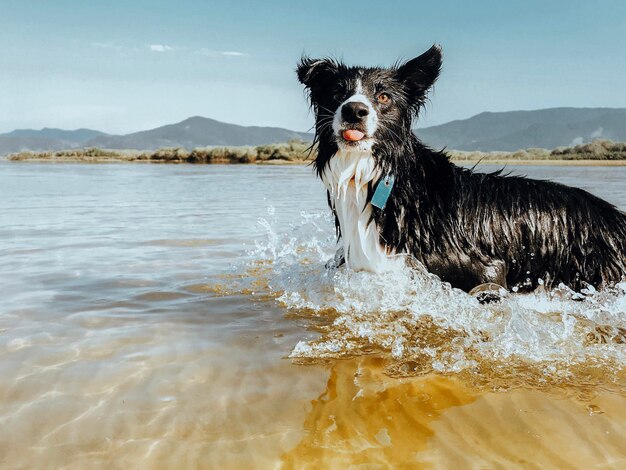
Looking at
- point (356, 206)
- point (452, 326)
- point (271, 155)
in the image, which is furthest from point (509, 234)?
point (271, 155)

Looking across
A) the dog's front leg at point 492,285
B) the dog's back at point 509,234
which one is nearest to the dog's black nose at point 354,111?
the dog's back at point 509,234

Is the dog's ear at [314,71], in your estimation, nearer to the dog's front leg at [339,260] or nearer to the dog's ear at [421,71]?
the dog's ear at [421,71]

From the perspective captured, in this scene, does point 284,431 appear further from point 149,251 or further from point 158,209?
point 158,209

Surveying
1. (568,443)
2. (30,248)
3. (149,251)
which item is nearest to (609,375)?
(568,443)

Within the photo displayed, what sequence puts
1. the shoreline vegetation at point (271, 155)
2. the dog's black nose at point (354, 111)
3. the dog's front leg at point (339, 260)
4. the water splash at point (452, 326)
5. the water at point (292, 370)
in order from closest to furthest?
the water at point (292, 370) → the water splash at point (452, 326) → the dog's black nose at point (354, 111) → the dog's front leg at point (339, 260) → the shoreline vegetation at point (271, 155)

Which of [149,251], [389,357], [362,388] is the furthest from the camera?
[149,251]

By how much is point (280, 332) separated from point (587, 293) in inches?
107

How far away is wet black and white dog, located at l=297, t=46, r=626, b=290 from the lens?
4746mm

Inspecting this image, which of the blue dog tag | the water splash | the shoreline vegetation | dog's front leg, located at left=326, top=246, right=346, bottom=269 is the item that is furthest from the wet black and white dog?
the shoreline vegetation

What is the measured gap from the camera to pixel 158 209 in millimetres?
12234

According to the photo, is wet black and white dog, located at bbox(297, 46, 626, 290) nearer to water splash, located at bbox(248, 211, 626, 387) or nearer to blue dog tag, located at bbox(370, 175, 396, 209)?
blue dog tag, located at bbox(370, 175, 396, 209)

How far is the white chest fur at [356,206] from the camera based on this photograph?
4.68 meters

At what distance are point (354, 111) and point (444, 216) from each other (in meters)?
1.24

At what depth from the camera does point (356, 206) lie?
4.87 m
